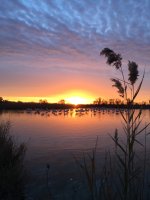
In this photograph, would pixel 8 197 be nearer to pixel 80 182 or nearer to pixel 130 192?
pixel 80 182

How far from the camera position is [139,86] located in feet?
10.5

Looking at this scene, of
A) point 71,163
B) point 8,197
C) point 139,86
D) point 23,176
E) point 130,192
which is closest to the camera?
point 139,86

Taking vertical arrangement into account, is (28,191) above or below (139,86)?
below

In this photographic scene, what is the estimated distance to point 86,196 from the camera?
24.5ft

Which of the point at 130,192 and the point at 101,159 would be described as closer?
the point at 130,192

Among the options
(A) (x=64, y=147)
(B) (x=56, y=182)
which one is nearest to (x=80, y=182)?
(B) (x=56, y=182)

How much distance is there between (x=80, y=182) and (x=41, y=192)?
3.97 feet

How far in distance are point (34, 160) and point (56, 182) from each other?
3.30 metres

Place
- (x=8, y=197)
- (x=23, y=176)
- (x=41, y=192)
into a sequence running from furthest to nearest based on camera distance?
1. (x=23, y=176)
2. (x=41, y=192)
3. (x=8, y=197)

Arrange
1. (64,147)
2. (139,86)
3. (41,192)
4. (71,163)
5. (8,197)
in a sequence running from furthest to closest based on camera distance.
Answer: (64,147)
(71,163)
(41,192)
(8,197)
(139,86)

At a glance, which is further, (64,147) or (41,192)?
(64,147)

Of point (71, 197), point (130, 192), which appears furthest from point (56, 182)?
point (130, 192)

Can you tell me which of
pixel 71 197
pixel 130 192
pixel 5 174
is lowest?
pixel 71 197

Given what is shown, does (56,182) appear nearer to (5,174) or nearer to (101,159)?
(5,174)
